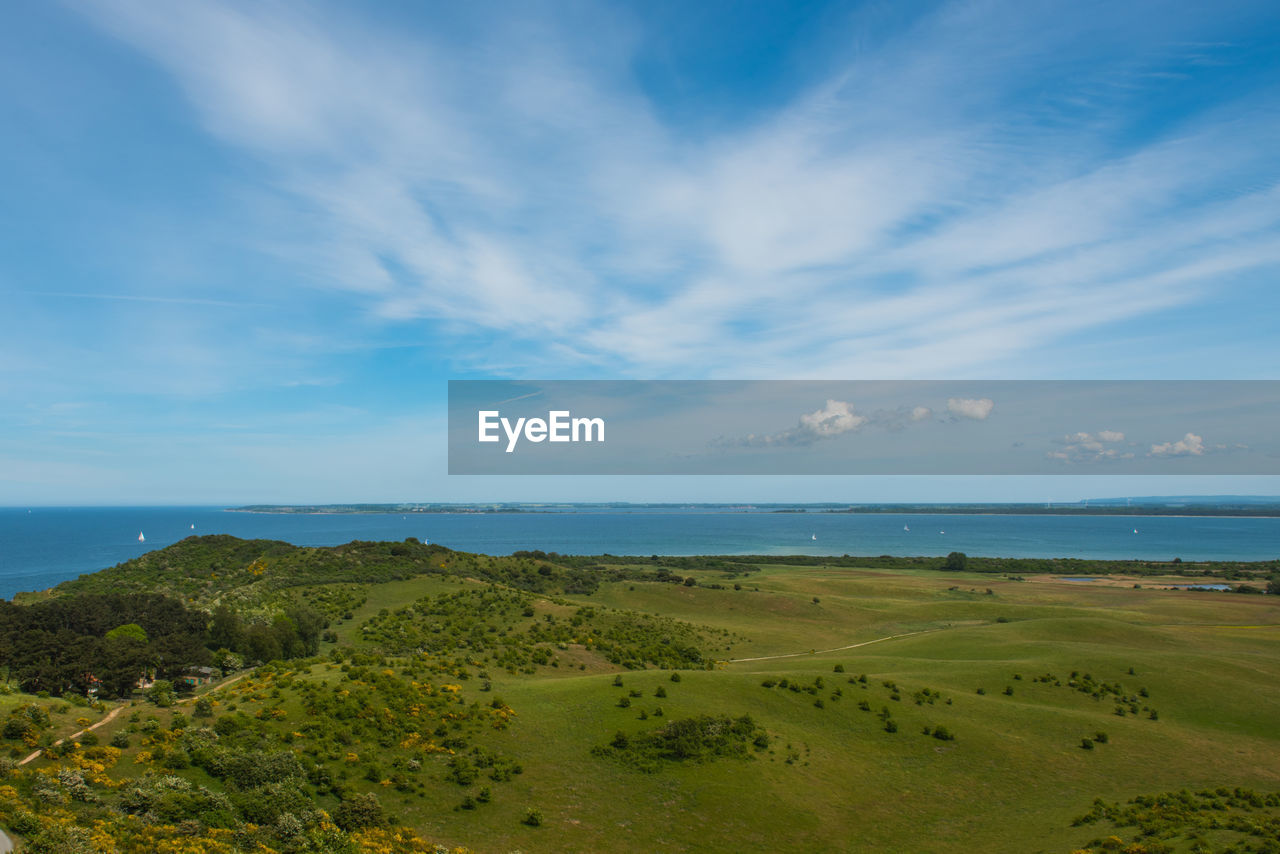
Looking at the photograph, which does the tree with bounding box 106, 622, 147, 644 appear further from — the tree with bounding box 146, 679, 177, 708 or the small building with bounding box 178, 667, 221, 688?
the tree with bounding box 146, 679, 177, 708

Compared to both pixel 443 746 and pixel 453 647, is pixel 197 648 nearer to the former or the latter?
pixel 453 647

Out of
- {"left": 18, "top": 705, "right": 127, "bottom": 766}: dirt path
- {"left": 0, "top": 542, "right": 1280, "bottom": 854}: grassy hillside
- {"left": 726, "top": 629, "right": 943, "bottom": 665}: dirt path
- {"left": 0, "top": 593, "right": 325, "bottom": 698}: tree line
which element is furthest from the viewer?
{"left": 726, "top": 629, "right": 943, "bottom": 665}: dirt path

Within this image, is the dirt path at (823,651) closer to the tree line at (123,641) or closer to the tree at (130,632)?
the tree line at (123,641)

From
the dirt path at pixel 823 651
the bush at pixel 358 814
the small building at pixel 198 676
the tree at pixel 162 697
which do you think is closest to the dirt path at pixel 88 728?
the tree at pixel 162 697

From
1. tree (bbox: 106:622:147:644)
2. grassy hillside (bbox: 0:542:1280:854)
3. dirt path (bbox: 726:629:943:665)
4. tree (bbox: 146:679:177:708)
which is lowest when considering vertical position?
dirt path (bbox: 726:629:943:665)

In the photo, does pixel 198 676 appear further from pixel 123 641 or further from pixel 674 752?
pixel 674 752

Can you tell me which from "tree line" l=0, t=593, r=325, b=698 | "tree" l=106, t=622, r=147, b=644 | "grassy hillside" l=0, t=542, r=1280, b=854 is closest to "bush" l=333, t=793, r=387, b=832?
"grassy hillside" l=0, t=542, r=1280, b=854

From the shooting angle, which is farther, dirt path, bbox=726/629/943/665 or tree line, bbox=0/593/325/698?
dirt path, bbox=726/629/943/665

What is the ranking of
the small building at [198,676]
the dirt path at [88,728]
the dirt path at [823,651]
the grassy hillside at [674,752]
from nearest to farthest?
the dirt path at [88,728] < the grassy hillside at [674,752] < the small building at [198,676] < the dirt path at [823,651]

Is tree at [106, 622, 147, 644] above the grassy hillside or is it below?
above
